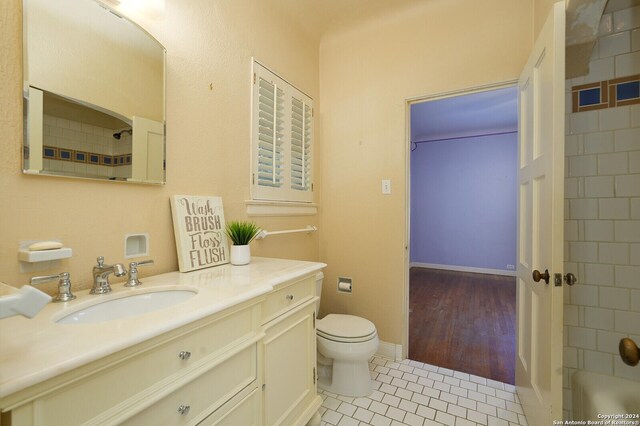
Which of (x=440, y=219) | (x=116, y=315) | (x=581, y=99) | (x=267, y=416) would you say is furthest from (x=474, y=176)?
(x=116, y=315)

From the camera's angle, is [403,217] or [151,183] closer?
[151,183]

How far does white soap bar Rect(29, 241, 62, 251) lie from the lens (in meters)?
0.89

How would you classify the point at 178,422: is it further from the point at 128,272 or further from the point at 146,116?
the point at 146,116

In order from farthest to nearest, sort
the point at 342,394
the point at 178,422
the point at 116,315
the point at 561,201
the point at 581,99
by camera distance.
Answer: the point at 342,394 < the point at 581,99 < the point at 561,201 < the point at 116,315 < the point at 178,422

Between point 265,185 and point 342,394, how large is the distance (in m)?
1.37

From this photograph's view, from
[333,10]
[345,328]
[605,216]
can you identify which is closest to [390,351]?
[345,328]

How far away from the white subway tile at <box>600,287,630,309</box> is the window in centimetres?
178

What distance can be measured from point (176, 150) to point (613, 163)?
6.64 ft

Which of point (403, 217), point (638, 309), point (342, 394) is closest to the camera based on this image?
point (638, 309)

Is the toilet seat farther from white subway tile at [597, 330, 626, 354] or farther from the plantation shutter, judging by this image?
white subway tile at [597, 330, 626, 354]

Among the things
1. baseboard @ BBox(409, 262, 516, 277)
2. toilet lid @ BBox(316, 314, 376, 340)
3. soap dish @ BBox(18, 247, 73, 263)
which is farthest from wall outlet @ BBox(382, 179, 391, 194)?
baseboard @ BBox(409, 262, 516, 277)

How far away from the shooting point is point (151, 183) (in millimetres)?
1240

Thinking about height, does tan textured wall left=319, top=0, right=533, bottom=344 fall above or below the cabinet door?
above

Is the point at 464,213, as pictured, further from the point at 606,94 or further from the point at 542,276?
the point at 542,276
